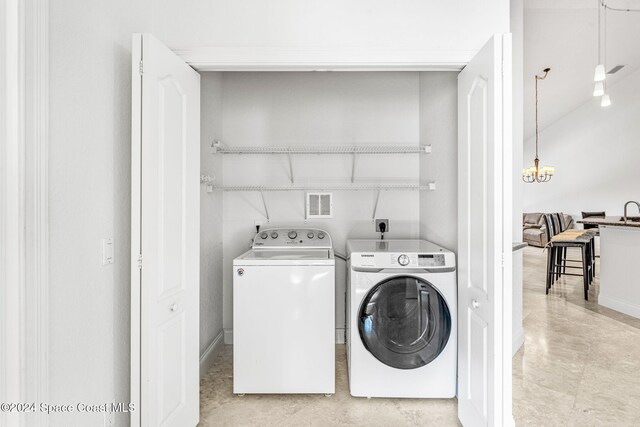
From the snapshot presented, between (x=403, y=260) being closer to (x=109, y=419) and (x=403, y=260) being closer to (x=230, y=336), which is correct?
(x=109, y=419)

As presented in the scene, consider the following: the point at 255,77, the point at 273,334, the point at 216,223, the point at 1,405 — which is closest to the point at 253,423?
the point at 273,334

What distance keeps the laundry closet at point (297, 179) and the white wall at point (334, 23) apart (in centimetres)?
14

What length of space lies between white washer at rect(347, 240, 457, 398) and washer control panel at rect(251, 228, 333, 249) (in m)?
0.63

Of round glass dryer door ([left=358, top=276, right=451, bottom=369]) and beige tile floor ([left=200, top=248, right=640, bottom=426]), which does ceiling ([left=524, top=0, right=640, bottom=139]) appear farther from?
round glass dryer door ([left=358, top=276, right=451, bottom=369])

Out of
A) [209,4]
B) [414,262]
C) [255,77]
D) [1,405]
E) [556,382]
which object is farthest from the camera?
[255,77]

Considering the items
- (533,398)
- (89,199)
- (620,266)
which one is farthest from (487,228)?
(620,266)

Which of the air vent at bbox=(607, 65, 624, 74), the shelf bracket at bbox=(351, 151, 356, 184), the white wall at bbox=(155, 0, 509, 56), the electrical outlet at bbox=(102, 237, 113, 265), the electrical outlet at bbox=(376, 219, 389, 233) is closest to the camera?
the electrical outlet at bbox=(102, 237, 113, 265)

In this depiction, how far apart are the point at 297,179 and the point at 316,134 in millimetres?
425

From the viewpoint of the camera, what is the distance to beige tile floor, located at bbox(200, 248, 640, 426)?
188 centimetres

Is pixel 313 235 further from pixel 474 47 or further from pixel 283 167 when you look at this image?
pixel 474 47

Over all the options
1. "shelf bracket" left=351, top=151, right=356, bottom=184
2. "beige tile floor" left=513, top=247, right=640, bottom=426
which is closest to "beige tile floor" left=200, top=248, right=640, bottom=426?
"beige tile floor" left=513, top=247, right=640, bottom=426

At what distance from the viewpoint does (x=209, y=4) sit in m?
1.63

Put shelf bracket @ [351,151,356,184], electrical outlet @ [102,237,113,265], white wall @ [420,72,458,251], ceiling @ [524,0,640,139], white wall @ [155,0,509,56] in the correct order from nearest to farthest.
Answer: electrical outlet @ [102,237,113,265]
white wall @ [155,0,509,56]
white wall @ [420,72,458,251]
shelf bracket @ [351,151,356,184]
ceiling @ [524,0,640,139]

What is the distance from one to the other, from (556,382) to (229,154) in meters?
2.97
